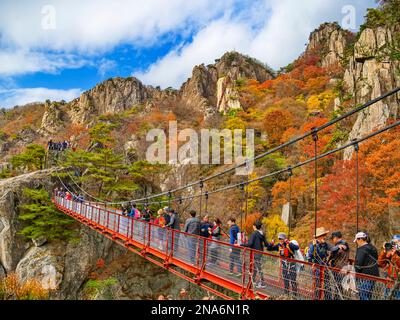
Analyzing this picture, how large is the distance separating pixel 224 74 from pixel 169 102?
30.3 ft

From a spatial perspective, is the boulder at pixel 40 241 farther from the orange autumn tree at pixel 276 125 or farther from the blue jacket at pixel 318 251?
the orange autumn tree at pixel 276 125

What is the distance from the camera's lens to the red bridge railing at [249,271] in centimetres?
332

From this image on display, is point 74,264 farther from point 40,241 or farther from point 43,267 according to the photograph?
point 40,241

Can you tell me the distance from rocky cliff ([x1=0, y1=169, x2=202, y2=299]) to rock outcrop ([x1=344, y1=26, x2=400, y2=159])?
11.0m

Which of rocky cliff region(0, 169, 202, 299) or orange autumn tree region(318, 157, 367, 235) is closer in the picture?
orange autumn tree region(318, 157, 367, 235)

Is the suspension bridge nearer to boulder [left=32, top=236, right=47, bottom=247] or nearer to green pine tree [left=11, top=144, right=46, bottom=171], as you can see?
boulder [left=32, top=236, right=47, bottom=247]

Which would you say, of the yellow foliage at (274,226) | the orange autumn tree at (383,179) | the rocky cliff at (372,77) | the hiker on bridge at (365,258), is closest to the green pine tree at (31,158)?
the yellow foliage at (274,226)

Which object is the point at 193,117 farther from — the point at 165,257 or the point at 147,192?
the point at 165,257

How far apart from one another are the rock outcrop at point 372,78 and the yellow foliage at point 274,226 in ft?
A: 14.8

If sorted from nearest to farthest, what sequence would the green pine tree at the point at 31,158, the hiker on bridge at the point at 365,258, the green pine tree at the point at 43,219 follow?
the hiker on bridge at the point at 365,258 → the green pine tree at the point at 43,219 → the green pine tree at the point at 31,158

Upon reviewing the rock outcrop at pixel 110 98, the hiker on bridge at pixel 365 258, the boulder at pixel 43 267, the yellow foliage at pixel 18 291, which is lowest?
the boulder at pixel 43 267

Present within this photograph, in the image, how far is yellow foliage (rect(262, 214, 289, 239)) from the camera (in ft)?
57.2

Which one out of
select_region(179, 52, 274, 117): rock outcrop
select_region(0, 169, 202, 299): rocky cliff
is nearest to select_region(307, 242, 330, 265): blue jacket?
select_region(0, 169, 202, 299): rocky cliff

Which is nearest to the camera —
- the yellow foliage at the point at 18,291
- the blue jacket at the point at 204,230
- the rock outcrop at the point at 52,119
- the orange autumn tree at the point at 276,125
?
the blue jacket at the point at 204,230
